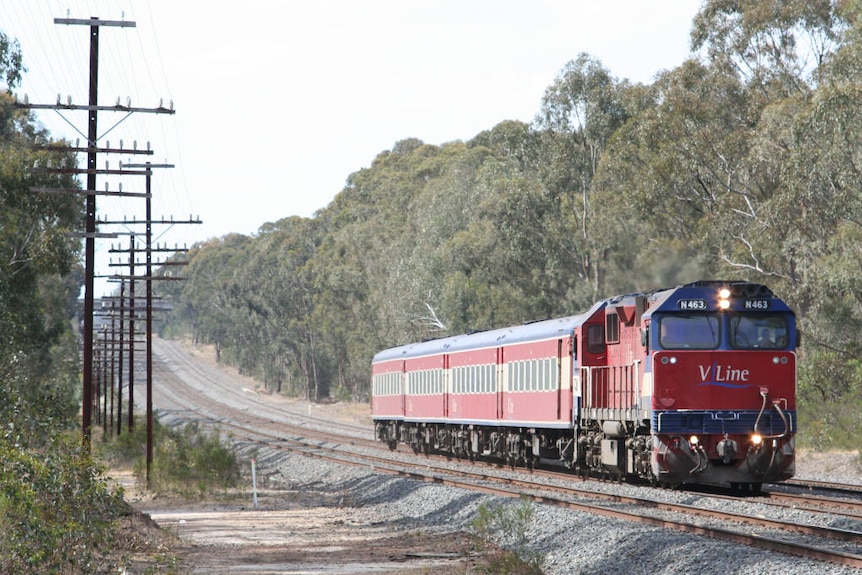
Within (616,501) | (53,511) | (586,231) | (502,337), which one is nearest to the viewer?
(53,511)

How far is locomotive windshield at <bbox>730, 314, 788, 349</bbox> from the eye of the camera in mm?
21703

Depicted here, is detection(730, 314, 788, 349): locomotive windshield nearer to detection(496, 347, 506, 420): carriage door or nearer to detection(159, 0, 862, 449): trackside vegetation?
detection(159, 0, 862, 449): trackside vegetation

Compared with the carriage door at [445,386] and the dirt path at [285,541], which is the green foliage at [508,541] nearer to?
the dirt path at [285,541]

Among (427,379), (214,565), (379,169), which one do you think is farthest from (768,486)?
(379,169)

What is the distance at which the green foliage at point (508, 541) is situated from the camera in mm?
14852

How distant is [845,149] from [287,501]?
24058mm

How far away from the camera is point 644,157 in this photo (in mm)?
57906

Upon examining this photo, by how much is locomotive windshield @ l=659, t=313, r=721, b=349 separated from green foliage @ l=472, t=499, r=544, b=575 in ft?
13.6

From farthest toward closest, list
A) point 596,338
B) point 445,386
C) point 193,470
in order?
point 445,386
point 193,470
point 596,338

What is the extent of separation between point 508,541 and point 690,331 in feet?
18.6

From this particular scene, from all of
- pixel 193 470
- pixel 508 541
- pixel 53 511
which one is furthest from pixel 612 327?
pixel 193 470

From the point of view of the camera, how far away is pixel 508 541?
1816 cm

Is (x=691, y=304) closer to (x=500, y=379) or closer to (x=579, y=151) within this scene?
(x=500, y=379)

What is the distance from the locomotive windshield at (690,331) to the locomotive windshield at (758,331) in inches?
12.6
